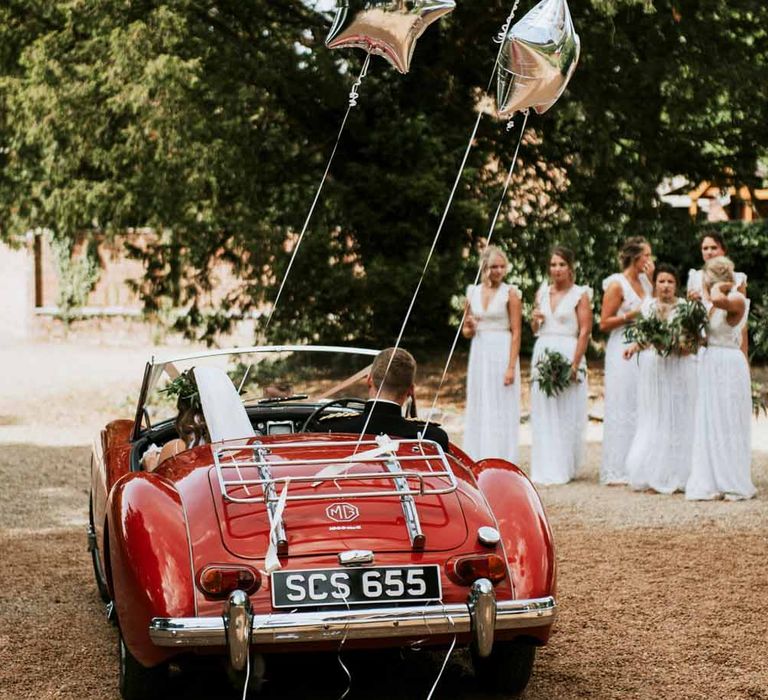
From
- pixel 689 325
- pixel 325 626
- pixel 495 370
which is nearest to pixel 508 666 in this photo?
pixel 325 626

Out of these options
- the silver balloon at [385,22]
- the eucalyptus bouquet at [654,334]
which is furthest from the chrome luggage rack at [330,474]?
the eucalyptus bouquet at [654,334]

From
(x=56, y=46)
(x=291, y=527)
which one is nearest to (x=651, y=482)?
(x=291, y=527)

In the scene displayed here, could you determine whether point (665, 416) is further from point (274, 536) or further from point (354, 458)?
point (274, 536)

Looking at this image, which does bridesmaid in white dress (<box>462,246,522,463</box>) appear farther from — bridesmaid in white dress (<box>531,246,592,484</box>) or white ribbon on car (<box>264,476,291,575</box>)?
white ribbon on car (<box>264,476,291,575</box>)

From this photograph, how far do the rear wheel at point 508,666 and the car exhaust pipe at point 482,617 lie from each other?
0.48 meters

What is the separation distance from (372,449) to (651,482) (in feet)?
18.3

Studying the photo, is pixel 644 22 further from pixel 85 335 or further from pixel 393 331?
pixel 85 335

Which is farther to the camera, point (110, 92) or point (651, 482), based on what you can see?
point (110, 92)

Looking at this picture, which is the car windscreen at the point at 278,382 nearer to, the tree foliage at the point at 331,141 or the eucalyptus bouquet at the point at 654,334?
the eucalyptus bouquet at the point at 654,334

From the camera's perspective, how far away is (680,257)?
21250 millimetres

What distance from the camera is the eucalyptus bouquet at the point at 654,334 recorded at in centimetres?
1018

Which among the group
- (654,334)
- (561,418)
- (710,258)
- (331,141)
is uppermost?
(331,141)

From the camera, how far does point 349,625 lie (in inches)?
168

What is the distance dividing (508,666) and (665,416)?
19.0 feet
